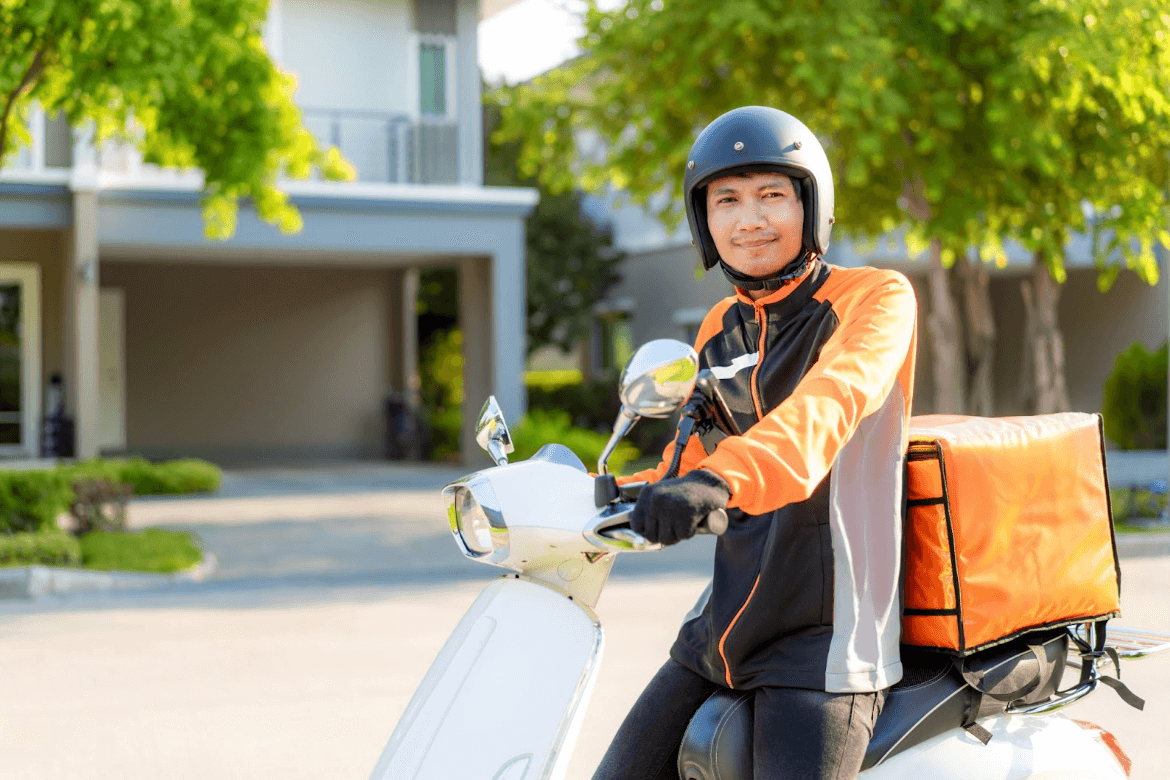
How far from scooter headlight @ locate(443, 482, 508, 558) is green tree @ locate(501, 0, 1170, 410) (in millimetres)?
8459

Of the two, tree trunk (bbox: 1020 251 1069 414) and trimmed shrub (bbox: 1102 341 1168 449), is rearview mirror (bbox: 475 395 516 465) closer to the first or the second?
tree trunk (bbox: 1020 251 1069 414)

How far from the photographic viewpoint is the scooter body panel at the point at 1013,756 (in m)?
2.16

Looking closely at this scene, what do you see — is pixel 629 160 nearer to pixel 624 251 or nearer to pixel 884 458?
pixel 884 458

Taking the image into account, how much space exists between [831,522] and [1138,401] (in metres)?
19.4

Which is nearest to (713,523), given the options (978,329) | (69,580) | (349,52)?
(69,580)

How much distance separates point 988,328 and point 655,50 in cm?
484

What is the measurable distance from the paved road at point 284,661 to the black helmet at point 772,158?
2899 mm

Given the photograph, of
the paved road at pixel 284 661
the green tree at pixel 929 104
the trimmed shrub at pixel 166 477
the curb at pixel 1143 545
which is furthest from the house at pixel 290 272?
the curb at pixel 1143 545

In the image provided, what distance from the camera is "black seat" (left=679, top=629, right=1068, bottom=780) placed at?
211 centimetres

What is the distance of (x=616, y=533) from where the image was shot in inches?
71.2

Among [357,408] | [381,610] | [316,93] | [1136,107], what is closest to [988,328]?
[1136,107]

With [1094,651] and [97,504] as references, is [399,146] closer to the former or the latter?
[97,504]

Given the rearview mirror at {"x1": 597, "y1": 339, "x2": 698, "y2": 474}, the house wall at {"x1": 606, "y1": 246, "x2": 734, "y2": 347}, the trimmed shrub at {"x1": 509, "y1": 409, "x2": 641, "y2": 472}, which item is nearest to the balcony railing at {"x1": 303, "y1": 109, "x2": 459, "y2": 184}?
the trimmed shrub at {"x1": 509, "y1": 409, "x2": 641, "y2": 472}

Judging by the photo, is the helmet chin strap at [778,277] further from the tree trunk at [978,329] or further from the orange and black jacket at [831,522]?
the tree trunk at [978,329]
